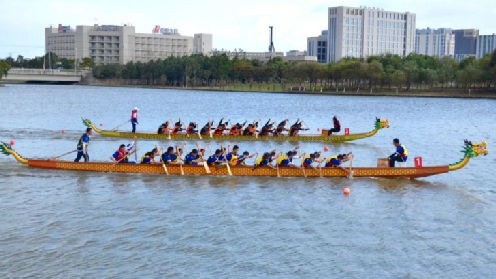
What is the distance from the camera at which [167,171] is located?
70.2 feet

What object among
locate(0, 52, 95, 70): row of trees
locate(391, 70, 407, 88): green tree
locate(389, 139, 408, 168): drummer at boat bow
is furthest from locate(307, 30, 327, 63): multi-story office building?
locate(389, 139, 408, 168): drummer at boat bow

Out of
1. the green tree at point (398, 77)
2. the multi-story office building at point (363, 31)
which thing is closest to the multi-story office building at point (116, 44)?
the multi-story office building at point (363, 31)

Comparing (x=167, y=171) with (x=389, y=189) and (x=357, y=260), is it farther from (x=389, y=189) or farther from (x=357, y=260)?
(x=357, y=260)

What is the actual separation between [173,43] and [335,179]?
157519mm

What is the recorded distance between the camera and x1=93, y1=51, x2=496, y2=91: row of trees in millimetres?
90562

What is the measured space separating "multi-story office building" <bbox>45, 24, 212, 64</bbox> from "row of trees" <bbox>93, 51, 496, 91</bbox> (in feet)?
80.3

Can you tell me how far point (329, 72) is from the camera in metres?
101

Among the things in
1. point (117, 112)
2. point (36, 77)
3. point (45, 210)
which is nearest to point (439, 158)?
point (45, 210)

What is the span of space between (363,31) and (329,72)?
84.2 meters

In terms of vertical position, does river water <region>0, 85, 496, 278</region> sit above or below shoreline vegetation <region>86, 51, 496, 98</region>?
below

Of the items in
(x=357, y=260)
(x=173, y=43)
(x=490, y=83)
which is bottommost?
(x=357, y=260)

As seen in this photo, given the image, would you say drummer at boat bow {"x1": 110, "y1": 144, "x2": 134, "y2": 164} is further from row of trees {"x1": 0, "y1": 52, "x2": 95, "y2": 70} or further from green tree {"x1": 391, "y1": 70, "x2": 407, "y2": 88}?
row of trees {"x1": 0, "y1": 52, "x2": 95, "y2": 70}

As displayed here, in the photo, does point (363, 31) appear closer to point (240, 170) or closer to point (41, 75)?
point (41, 75)

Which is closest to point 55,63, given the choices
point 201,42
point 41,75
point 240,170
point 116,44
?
point 116,44
